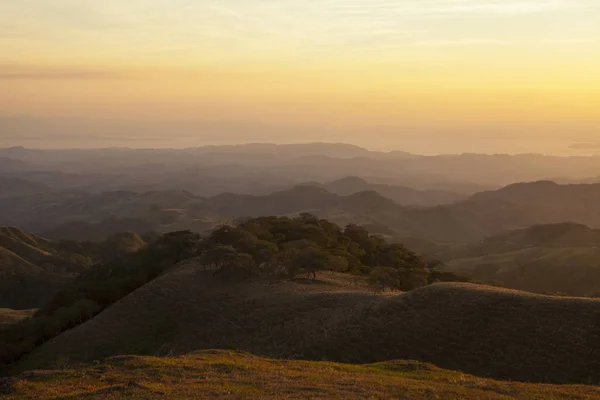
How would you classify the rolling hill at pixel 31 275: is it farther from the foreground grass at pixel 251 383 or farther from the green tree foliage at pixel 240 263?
the foreground grass at pixel 251 383

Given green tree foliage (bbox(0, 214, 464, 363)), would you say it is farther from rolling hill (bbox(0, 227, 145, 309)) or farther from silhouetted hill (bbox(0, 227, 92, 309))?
silhouetted hill (bbox(0, 227, 92, 309))

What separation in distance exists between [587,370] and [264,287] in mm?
36740

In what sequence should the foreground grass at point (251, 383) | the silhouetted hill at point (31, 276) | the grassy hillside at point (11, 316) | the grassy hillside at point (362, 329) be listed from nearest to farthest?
the foreground grass at point (251, 383), the grassy hillside at point (362, 329), the grassy hillside at point (11, 316), the silhouetted hill at point (31, 276)

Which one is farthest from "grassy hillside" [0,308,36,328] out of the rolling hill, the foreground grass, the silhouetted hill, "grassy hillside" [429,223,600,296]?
"grassy hillside" [429,223,600,296]

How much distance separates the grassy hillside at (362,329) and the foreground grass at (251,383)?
7521 millimetres

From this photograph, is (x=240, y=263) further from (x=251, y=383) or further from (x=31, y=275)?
(x=31, y=275)

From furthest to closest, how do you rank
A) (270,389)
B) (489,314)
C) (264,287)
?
1. (264,287)
2. (489,314)
3. (270,389)

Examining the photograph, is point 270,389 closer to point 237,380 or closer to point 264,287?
point 237,380

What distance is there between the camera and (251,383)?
2734 cm

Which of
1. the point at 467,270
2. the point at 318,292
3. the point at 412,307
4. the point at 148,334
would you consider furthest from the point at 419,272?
A: the point at 467,270

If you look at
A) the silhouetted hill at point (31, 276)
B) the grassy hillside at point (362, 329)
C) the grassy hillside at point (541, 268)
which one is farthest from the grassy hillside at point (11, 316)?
the grassy hillside at point (541, 268)

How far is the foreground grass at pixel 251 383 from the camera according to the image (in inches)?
979

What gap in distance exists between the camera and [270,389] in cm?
2612

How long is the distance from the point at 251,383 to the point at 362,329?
756 inches
